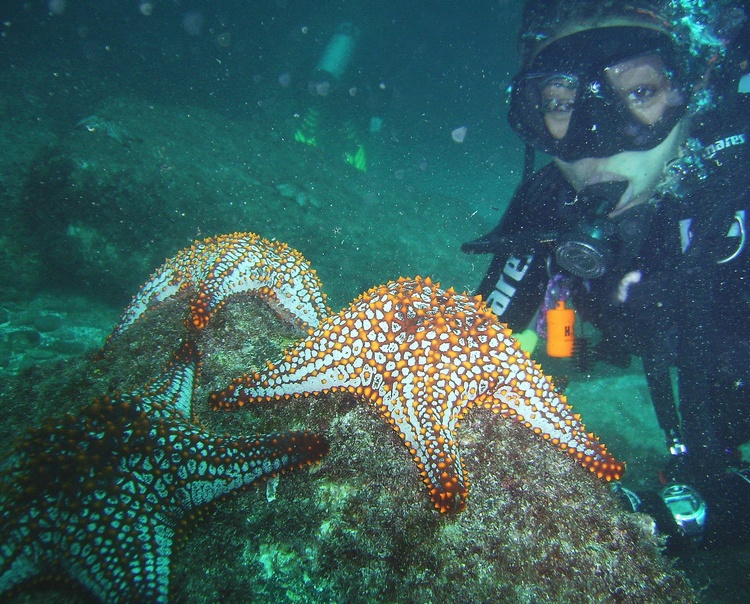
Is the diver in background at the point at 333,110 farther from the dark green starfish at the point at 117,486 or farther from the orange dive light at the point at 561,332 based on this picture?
the dark green starfish at the point at 117,486

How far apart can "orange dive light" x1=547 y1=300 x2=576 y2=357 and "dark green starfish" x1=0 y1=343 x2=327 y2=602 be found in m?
4.08

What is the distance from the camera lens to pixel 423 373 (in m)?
2.42

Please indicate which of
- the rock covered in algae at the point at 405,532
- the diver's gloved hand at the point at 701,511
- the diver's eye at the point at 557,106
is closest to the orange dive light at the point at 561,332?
the diver's gloved hand at the point at 701,511

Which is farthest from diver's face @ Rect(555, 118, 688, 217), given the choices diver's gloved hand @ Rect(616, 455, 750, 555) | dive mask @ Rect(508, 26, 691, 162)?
diver's gloved hand @ Rect(616, 455, 750, 555)

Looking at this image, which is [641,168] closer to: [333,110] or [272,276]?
[272,276]

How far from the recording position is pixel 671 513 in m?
3.91

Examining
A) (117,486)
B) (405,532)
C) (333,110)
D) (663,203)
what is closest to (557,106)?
(663,203)

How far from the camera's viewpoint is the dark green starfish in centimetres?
180


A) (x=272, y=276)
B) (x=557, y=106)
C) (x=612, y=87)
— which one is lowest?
(x=272, y=276)

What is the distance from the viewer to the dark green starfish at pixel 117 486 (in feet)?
5.92

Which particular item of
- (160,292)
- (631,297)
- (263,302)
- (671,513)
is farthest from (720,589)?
(160,292)

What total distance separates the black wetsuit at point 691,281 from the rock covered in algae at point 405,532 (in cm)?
323

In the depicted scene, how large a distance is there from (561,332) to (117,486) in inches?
206

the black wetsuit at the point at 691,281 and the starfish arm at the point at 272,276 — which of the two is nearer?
the starfish arm at the point at 272,276
